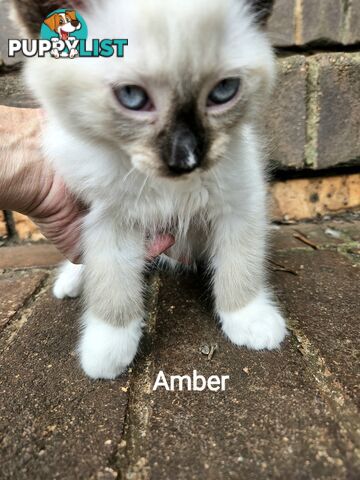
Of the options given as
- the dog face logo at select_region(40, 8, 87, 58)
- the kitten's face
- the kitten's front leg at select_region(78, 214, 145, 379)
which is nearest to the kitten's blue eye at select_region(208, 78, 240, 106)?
the kitten's face

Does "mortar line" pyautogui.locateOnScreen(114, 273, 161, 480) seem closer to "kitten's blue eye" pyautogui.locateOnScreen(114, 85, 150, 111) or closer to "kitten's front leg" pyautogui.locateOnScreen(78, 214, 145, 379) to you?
"kitten's front leg" pyautogui.locateOnScreen(78, 214, 145, 379)

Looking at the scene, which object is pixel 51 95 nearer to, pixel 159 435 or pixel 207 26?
pixel 207 26

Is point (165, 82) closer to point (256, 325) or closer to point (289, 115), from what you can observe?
point (256, 325)

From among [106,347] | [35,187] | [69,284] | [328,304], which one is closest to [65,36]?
[35,187]

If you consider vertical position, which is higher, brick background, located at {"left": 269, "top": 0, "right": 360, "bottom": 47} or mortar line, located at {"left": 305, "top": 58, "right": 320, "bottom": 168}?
brick background, located at {"left": 269, "top": 0, "right": 360, "bottom": 47}

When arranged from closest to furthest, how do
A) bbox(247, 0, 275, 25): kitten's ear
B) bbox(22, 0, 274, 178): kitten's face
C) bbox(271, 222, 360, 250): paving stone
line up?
bbox(22, 0, 274, 178): kitten's face < bbox(247, 0, 275, 25): kitten's ear < bbox(271, 222, 360, 250): paving stone

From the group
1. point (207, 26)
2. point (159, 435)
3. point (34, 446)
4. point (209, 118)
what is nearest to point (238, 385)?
point (159, 435)
